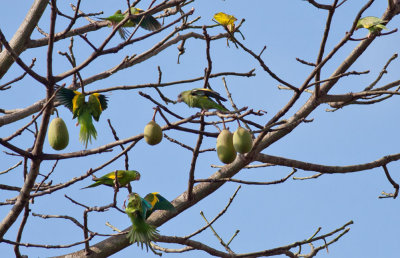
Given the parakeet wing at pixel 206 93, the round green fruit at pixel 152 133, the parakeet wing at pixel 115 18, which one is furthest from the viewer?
the parakeet wing at pixel 115 18

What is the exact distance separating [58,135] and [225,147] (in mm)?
888

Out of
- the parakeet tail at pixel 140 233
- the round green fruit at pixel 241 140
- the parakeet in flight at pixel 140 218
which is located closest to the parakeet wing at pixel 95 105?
the parakeet in flight at pixel 140 218

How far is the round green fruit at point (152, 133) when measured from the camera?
2.74 metres

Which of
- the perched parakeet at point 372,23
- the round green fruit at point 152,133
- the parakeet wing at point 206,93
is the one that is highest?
the perched parakeet at point 372,23

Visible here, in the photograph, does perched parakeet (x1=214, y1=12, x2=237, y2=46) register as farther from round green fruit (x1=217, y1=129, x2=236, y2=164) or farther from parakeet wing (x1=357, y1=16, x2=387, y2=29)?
parakeet wing (x1=357, y1=16, x2=387, y2=29)

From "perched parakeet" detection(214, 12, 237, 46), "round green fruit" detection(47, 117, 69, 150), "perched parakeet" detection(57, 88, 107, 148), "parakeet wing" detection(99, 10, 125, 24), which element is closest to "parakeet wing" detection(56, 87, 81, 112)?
"perched parakeet" detection(57, 88, 107, 148)

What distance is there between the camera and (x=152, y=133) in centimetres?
274

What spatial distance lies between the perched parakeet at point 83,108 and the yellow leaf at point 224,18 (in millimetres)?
856

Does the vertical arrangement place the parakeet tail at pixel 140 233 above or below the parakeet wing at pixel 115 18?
below

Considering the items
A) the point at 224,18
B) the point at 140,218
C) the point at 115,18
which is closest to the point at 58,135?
the point at 140,218

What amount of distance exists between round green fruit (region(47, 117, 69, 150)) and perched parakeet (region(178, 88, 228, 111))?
712 millimetres

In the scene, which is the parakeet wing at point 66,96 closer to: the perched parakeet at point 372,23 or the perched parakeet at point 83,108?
the perched parakeet at point 83,108

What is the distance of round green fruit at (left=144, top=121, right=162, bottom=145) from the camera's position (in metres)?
2.74

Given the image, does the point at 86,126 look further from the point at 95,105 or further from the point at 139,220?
the point at 139,220
